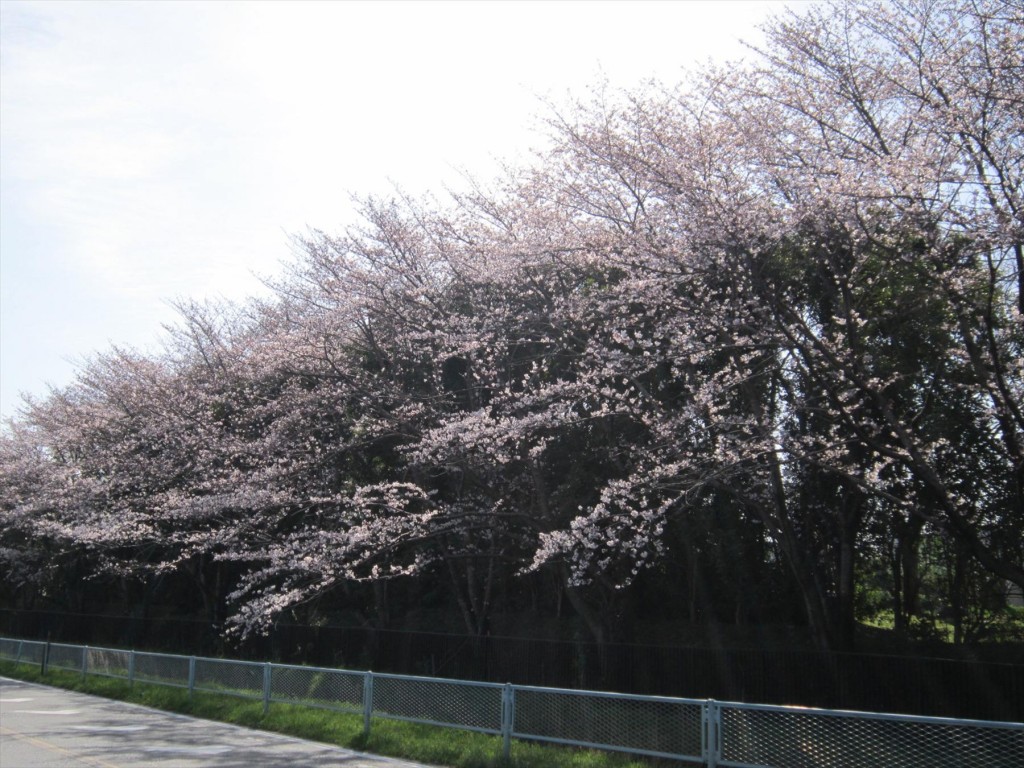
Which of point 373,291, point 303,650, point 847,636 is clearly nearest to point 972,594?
point 847,636

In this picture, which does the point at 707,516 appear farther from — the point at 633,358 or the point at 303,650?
the point at 303,650

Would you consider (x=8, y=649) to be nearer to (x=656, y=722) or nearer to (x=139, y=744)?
(x=139, y=744)

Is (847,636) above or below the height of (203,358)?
below

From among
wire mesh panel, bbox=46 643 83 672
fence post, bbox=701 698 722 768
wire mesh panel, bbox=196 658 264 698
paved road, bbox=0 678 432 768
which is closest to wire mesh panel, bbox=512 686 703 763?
fence post, bbox=701 698 722 768

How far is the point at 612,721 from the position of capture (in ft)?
35.9

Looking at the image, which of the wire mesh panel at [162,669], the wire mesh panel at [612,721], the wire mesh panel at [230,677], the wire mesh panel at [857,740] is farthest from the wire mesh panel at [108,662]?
the wire mesh panel at [857,740]

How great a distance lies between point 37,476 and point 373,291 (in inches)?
785

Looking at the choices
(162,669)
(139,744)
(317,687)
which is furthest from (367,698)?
(162,669)

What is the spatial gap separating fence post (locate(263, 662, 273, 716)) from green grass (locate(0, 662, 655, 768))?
0.33 feet

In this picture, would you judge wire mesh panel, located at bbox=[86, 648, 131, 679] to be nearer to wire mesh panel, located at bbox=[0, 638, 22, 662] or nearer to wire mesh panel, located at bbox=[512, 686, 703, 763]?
wire mesh panel, located at bbox=[0, 638, 22, 662]

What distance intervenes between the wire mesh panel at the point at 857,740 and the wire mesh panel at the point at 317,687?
21.1ft

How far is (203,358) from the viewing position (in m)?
27.4

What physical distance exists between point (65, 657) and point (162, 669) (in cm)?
606

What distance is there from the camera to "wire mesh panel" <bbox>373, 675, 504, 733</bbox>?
12125mm
